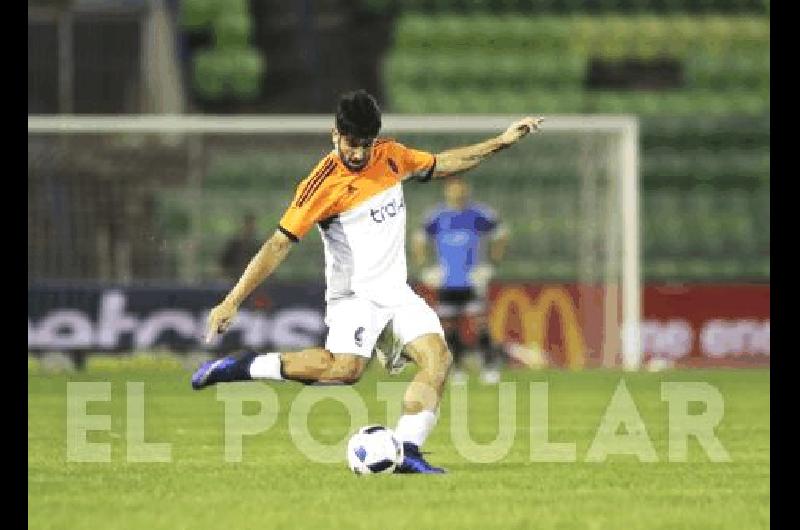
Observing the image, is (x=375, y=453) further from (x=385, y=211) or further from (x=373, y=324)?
(x=385, y=211)

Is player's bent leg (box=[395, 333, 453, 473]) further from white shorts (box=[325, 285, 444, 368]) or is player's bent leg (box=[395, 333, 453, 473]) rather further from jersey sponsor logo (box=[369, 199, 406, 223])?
jersey sponsor logo (box=[369, 199, 406, 223])

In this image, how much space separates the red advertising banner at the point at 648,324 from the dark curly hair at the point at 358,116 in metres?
13.0

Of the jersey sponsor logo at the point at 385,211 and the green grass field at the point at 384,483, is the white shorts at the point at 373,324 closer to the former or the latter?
the jersey sponsor logo at the point at 385,211

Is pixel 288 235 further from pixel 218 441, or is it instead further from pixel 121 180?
pixel 121 180

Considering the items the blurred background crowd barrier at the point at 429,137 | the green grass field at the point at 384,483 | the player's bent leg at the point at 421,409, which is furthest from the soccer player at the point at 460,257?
the player's bent leg at the point at 421,409

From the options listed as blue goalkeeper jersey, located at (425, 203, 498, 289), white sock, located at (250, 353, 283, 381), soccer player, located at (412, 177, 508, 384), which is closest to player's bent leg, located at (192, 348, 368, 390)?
white sock, located at (250, 353, 283, 381)

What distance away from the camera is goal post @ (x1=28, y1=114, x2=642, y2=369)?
22234mm

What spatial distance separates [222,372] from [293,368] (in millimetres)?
393

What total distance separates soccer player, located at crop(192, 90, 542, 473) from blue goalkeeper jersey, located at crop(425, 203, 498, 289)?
922 centimetres

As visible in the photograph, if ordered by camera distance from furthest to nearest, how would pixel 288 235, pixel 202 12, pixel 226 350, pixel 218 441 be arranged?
1. pixel 202 12
2. pixel 226 350
3. pixel 218 441
4. pixel 288 235

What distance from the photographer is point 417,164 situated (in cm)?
1002
